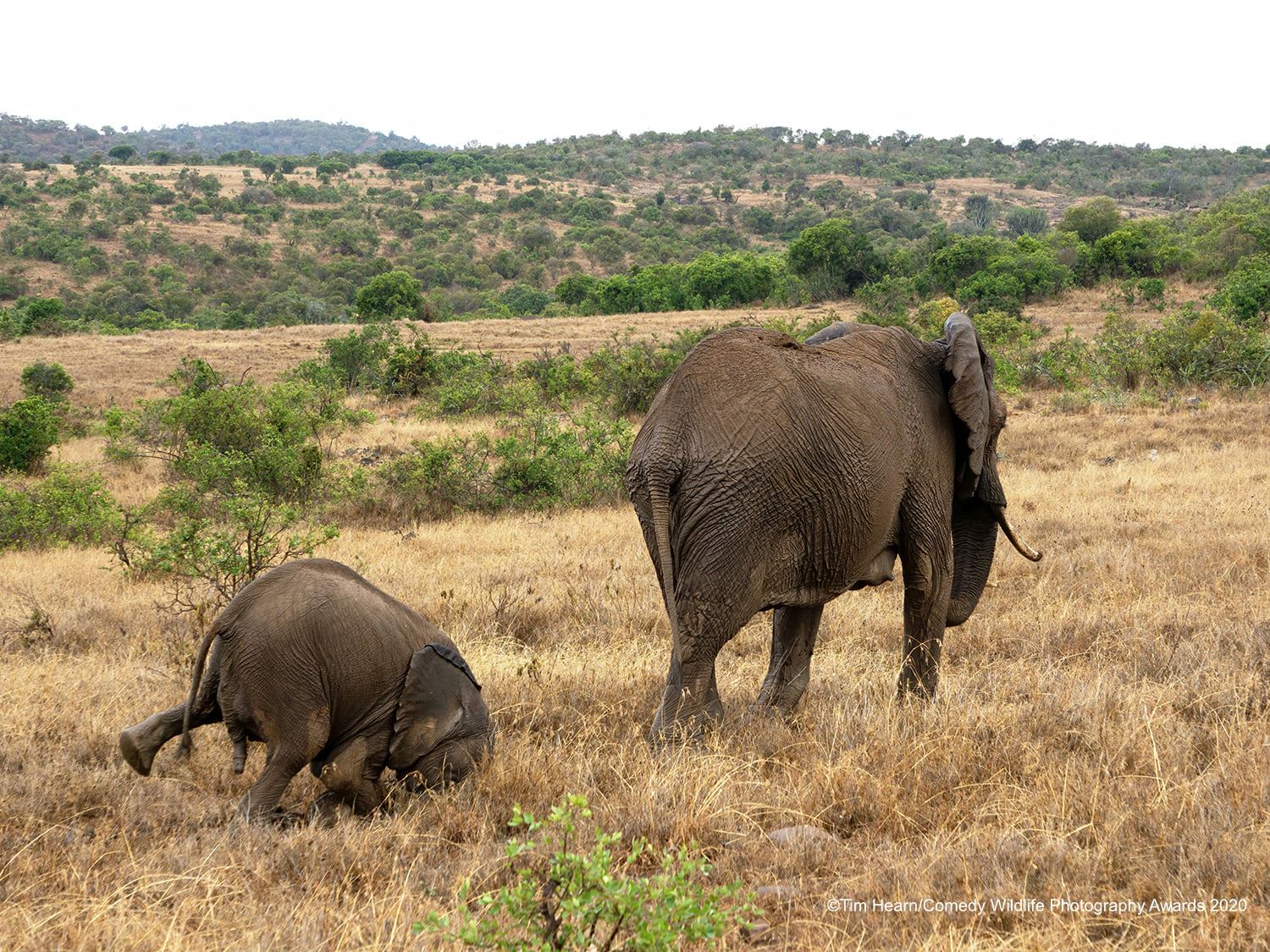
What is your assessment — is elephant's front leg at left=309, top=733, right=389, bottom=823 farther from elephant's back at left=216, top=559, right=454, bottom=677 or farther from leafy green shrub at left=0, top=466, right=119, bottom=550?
leafy green shrub at left=0, top=466, right=119, bottom=550

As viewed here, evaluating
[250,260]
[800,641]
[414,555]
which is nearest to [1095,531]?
[800,641]

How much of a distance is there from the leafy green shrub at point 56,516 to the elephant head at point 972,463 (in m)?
8.71

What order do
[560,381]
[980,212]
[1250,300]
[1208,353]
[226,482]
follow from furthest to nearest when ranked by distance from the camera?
[980,212]
[1250,300]
[560,381]
[1208,353]
[226,482]

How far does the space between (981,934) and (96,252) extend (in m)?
60.0

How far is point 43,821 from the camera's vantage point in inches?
160

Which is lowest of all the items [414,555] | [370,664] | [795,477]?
[414,555]

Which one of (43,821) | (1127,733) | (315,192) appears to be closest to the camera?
(43,821)

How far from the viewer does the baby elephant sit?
4.29 metres

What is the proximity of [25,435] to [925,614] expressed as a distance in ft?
44.7

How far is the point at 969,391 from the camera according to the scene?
18.9 ft

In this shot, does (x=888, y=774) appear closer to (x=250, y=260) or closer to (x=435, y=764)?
(x=435, y=764)

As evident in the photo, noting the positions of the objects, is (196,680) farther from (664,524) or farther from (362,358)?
(362,358)

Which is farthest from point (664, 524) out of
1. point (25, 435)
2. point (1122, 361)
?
point (1122, 361)

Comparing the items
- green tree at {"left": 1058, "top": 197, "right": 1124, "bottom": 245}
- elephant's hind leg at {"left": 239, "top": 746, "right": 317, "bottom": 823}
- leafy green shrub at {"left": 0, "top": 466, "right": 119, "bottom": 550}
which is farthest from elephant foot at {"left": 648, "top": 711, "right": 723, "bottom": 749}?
green tree at {"left": 1058, "top": 197, "right": 1124, "bottom": 245}
